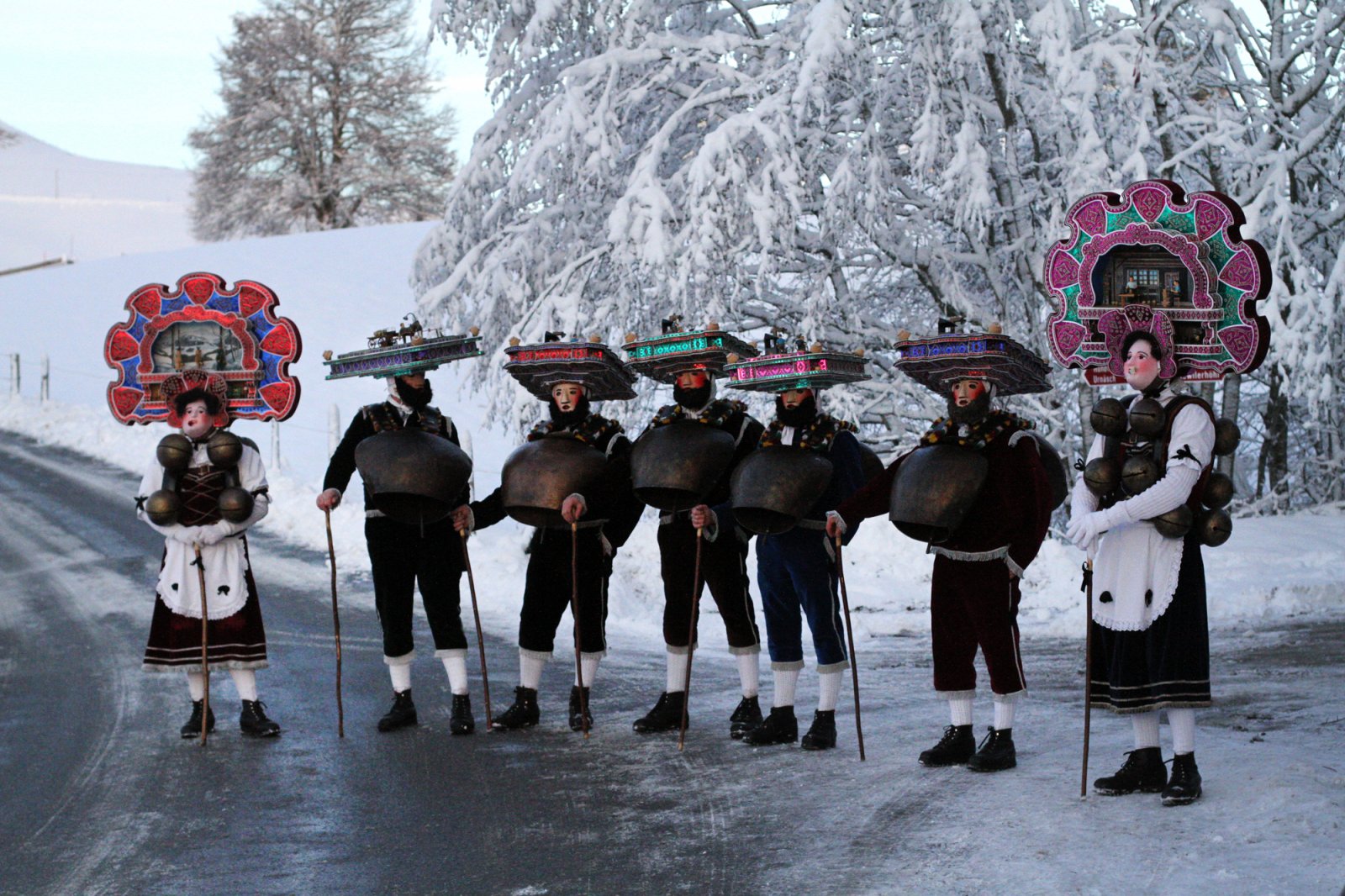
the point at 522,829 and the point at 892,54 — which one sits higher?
the point at 892,54

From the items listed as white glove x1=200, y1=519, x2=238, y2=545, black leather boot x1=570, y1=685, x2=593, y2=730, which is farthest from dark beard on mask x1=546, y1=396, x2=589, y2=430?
white glove x1=200, y1=519, x2=238, y2=545

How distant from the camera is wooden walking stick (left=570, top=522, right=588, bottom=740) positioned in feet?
22.4

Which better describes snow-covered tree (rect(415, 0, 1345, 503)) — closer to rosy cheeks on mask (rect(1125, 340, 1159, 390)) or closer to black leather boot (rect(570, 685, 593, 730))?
black leather boot (rect(570, 685, 593, 730))

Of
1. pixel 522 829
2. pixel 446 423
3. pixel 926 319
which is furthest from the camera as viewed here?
pixel 926 319

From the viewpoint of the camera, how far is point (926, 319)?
13219 mm

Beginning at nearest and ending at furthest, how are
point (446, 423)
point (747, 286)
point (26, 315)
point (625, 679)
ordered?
point (446, 423) < point (625, 679) < point (747, 286) < point (26, 315)

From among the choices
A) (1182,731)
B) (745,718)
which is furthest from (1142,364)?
(745,718)

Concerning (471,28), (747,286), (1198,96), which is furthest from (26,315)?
(1198,96)

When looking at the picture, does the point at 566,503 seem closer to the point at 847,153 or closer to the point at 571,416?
the point at 571,416

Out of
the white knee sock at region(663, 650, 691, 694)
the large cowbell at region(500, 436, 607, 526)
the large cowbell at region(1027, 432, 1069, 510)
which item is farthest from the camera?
the white knee sock at region(663, 650, 691, 694)

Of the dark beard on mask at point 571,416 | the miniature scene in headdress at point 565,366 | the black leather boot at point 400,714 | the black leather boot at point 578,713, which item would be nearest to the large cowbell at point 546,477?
the dark beard on mask at point 571,416

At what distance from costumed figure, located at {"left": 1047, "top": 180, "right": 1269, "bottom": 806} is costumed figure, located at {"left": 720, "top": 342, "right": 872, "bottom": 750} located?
1186 mm

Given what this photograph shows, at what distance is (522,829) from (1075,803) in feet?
6.90

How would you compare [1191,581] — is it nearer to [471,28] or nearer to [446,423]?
[446,423]
